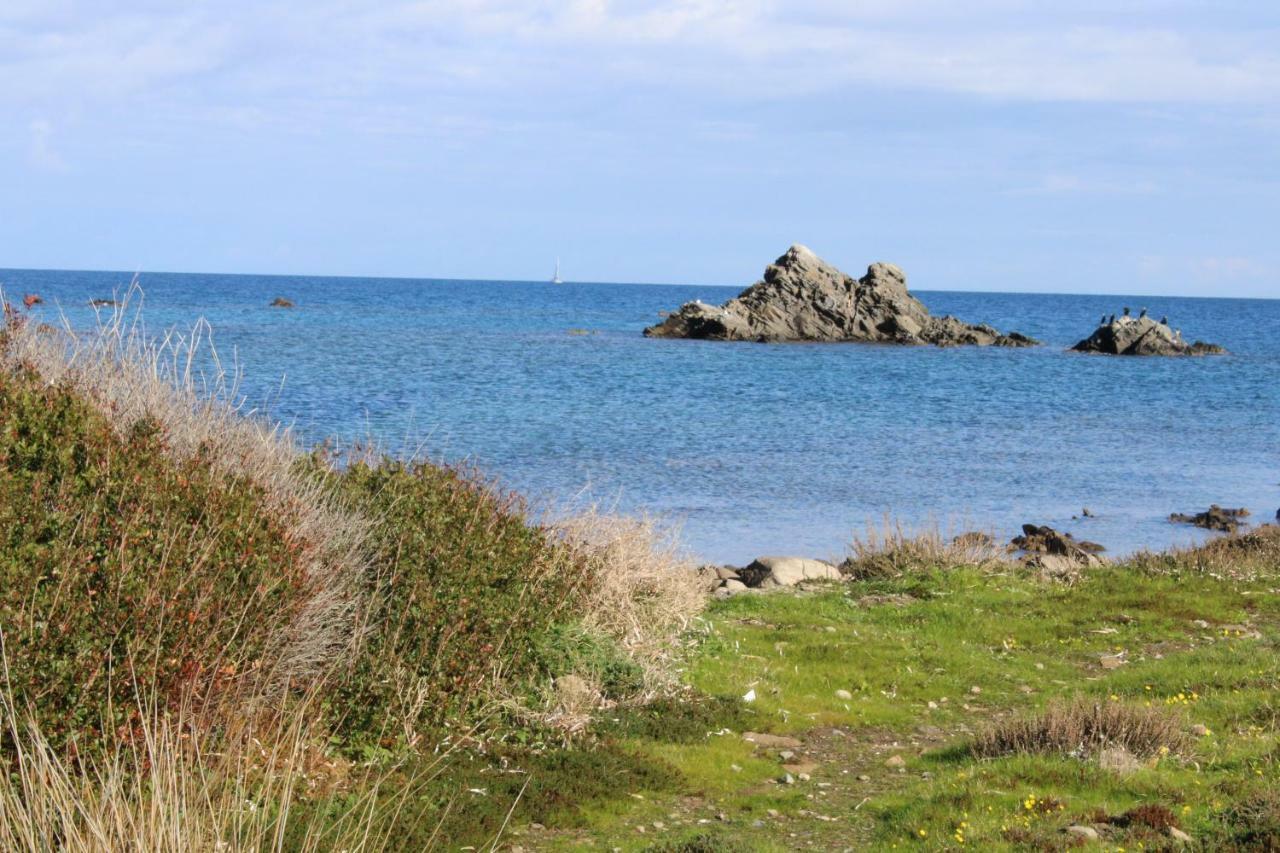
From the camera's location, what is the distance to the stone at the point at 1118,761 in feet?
28.8

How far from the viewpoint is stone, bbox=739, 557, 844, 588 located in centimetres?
1838

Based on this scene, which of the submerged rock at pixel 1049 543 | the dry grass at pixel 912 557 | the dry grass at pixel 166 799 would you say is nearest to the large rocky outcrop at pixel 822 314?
the submerged rock at pixel 1049 543

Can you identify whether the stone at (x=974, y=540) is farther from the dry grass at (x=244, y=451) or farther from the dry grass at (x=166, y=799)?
the dry grass at (x=166, y=799)

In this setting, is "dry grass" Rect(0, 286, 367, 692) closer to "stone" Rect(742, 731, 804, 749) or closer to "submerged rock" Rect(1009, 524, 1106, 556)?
"stone" Rect(742, 731, 804, 749)

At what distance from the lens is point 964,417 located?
45938mm

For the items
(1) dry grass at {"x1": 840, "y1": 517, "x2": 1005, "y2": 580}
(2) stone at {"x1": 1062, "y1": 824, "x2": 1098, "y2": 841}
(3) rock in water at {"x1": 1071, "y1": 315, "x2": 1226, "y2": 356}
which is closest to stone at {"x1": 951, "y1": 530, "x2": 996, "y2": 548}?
(1) dry grass at {"x1": 840, "y1": 517, "x2": 1005, "y2": 580}

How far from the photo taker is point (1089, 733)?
9.60m

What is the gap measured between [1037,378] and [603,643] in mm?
56039

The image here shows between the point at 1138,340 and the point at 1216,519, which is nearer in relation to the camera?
the point at 1216,519

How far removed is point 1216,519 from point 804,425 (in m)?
17.0

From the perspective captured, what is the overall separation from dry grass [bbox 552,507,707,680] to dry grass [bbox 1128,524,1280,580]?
27.9 ft

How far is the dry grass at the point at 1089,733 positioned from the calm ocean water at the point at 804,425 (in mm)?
6273

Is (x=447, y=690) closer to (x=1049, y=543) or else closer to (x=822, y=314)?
(x=1049, y=543)


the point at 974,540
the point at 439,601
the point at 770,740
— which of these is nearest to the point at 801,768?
the point at 770,740
